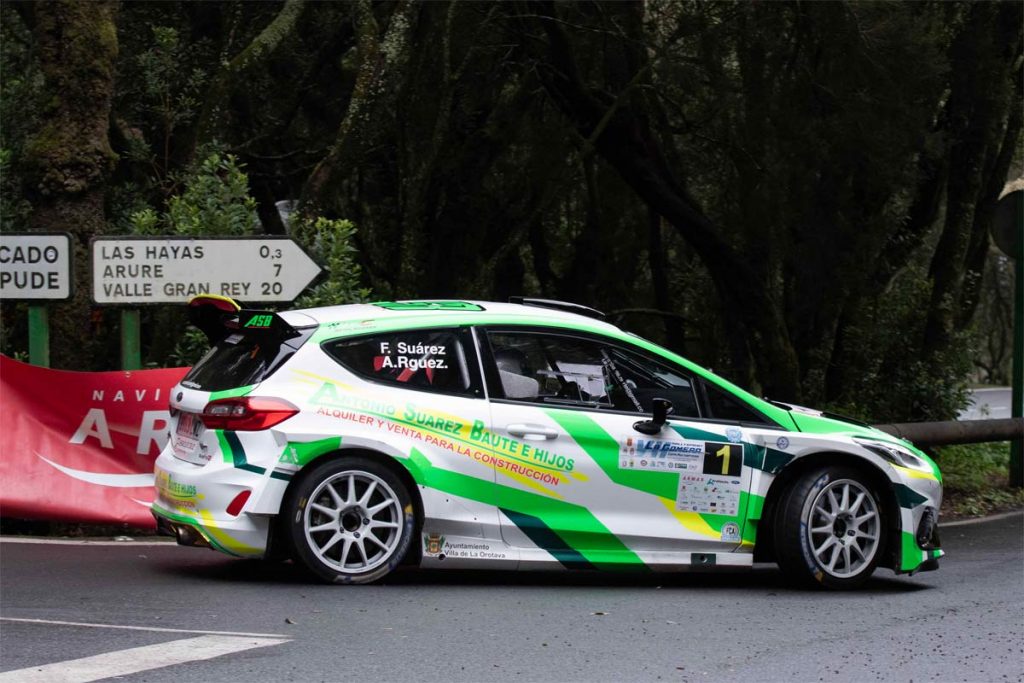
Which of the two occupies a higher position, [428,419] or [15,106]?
[15,106]

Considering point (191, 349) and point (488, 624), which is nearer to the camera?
point (488, 624)

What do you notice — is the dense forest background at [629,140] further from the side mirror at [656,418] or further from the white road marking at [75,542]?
the side mirror at [656,418]

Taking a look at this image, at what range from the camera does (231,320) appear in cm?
800

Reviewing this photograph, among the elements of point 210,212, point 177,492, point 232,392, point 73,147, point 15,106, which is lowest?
point 177,492

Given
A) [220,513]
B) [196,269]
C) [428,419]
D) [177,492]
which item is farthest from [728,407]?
[196,269]

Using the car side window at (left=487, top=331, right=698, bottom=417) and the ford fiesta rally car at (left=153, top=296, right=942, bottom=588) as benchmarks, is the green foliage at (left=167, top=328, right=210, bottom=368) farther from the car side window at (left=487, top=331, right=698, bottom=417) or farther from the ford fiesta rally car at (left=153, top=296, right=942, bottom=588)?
the car side window at (left=487, top=331, right=698, bottom=417)

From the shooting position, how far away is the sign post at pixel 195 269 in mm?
10148

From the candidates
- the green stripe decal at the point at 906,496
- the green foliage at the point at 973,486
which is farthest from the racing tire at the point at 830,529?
the green foliage at the point at 973,486

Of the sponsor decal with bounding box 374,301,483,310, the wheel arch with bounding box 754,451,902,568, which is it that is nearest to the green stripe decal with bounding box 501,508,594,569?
the wheel arch with bounding box 754,451,902,568

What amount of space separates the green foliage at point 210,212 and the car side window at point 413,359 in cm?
345

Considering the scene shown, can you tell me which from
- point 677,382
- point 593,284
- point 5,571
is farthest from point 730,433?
point 593,284

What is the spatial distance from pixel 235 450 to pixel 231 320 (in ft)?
3.02

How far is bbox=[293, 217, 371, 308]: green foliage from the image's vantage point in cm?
1066

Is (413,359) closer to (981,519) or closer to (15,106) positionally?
(981,519)
